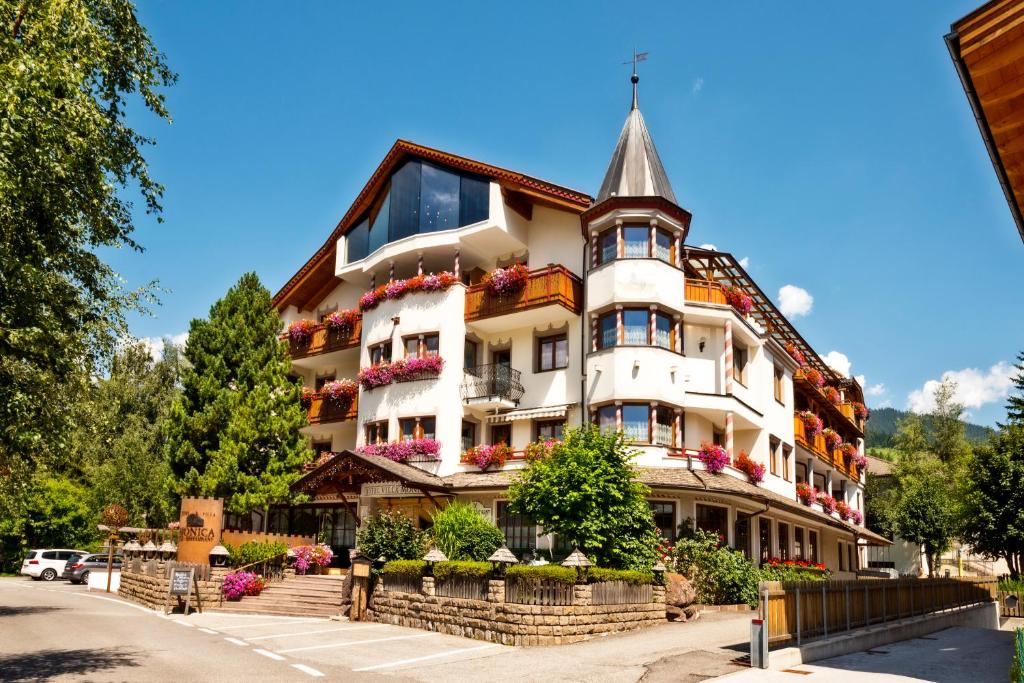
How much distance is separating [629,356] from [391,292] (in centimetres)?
1044

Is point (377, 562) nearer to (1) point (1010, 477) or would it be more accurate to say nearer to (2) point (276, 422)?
(2) point (276, 422)

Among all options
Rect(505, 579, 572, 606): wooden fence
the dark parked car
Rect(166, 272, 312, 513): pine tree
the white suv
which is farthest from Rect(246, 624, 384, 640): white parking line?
the white suv

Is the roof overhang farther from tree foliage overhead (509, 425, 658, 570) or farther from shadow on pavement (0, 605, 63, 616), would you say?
shadow on pavement (0, 605, 63, 616)

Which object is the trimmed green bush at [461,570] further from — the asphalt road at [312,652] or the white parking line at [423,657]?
the white parking line at [423,657]

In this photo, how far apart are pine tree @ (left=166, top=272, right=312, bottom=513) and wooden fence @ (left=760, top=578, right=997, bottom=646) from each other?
20.2m

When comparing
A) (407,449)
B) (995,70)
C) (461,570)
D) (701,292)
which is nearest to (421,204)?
(407,449)

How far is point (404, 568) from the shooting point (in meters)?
21.9

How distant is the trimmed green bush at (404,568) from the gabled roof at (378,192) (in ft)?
45.4

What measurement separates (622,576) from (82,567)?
30.0 meters

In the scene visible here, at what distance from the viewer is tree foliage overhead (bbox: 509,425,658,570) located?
69.1ft

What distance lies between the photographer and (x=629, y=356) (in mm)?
27297

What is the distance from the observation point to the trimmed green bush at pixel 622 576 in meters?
19.2

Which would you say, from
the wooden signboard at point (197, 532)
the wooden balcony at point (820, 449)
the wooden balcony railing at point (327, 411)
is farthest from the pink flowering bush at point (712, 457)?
the wooden signboard at point (197, 532)

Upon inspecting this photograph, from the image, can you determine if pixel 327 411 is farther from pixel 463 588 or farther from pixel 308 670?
pixel 308 670
